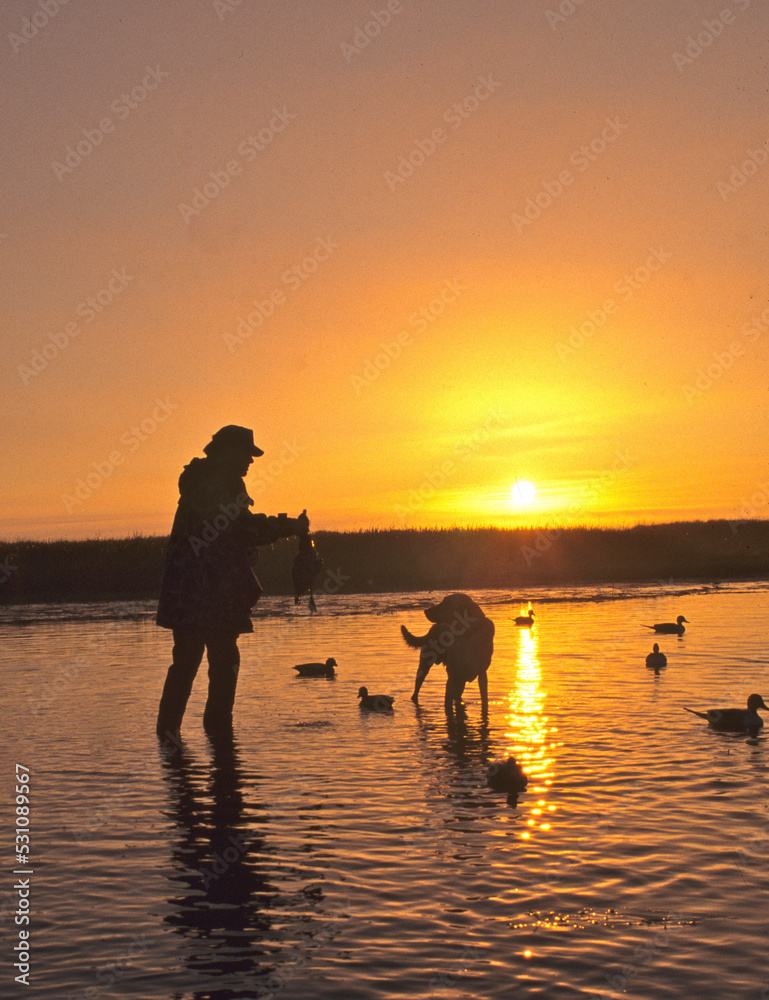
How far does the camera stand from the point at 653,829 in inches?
289

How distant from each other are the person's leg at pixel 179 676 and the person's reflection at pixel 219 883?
2.81 feet

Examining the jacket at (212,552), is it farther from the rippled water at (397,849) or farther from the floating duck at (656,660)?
the floating duck at (656,660)

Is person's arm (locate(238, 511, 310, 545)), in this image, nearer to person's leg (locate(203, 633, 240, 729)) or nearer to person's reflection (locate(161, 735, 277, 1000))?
person's leg (locate(203, 633, 240, 729))

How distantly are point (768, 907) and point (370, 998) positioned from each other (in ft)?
7.46

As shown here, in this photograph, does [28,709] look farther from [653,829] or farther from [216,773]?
[653,829]

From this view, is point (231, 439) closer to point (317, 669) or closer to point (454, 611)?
point (454, 611)

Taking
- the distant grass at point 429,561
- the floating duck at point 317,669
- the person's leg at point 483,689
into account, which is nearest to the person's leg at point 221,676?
the person's leg at point 483,689

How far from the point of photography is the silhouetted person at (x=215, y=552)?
968cm

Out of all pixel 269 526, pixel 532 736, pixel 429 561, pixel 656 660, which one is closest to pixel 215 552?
pixel 269 526

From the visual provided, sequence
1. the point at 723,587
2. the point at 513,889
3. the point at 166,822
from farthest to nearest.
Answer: the point at 723,587 < the point at 166,822 < the point at 513,889

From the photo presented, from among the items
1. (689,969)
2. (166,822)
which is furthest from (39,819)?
(689,969)

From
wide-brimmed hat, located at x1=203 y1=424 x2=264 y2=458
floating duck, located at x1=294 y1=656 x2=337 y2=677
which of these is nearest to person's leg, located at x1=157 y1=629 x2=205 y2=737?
wide-brimmed hat, located at x1=203 y1=424 x2=264 y2=458

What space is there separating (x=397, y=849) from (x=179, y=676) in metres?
3.60

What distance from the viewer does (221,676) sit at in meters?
10.0
